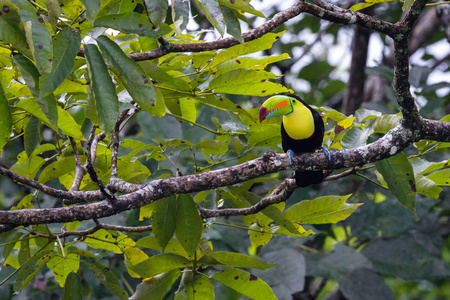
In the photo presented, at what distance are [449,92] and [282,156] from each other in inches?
135

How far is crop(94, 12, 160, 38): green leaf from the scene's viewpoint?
4.85 ft

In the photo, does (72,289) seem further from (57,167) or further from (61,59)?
(61,59)

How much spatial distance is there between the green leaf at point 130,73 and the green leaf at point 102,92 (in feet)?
0.12

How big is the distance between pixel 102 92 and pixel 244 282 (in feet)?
3.27

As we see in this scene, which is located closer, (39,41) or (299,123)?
(39,41)

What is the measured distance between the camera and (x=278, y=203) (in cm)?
215

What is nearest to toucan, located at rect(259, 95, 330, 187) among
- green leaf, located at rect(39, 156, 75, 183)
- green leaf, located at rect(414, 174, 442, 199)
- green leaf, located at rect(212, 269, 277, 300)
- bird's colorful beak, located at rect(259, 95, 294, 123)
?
bird's colorful beak, located at rect(259, 95, 294, 123)

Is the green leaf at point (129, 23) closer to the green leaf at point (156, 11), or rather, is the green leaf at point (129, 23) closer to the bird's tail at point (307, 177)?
the green leaf at point (156, 11)

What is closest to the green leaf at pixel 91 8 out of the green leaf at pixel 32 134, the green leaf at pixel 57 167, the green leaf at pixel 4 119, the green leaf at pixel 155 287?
the green leaf at pixel 4 119

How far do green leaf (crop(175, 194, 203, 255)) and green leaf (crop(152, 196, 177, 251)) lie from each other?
22 mm

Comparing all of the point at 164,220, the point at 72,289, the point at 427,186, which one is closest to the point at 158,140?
the point at 164,220

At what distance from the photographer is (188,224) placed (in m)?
1.97

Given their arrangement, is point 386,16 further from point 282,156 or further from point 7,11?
point 7,11

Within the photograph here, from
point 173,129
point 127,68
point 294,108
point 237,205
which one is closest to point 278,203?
point 237,205
